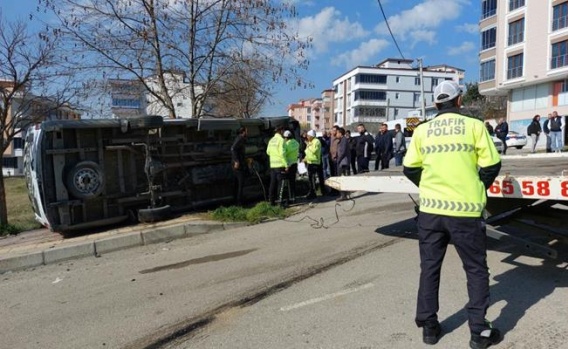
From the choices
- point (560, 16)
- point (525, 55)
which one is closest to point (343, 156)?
point (560, 16)

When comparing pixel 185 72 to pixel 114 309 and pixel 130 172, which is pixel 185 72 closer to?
pixel 130 172

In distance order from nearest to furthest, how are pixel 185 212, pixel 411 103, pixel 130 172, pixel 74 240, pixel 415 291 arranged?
pixel 415 291, pixel 74 240, pixel 130 172, pixel 185 212, pixel 411 103

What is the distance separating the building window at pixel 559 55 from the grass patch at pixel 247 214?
124ft

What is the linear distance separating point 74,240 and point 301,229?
3.82m

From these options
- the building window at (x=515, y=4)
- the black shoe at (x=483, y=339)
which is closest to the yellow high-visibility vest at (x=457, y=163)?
the black shoe at (x=483, y=339)

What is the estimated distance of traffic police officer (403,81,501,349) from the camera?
11.4 ft

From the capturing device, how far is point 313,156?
11.8 m

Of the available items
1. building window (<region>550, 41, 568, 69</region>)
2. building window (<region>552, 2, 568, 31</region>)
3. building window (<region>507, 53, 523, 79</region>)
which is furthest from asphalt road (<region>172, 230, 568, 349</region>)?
building window (<region>507, 53, 523, 79</region>)

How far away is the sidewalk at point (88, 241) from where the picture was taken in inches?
281

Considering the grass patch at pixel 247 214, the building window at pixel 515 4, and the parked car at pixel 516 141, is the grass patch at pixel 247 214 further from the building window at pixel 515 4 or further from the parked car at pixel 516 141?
the building window at pixel 515 4

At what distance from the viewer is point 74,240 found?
7.92 m

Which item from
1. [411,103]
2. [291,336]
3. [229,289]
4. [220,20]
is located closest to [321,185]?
[220,20]

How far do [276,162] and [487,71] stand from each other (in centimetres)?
4563

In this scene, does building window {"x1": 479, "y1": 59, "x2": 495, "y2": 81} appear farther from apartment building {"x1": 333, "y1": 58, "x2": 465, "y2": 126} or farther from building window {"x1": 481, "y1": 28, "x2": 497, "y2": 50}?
apartment building {"x1": 333, "y1": 58, "x2": 465, "y2": 126}
